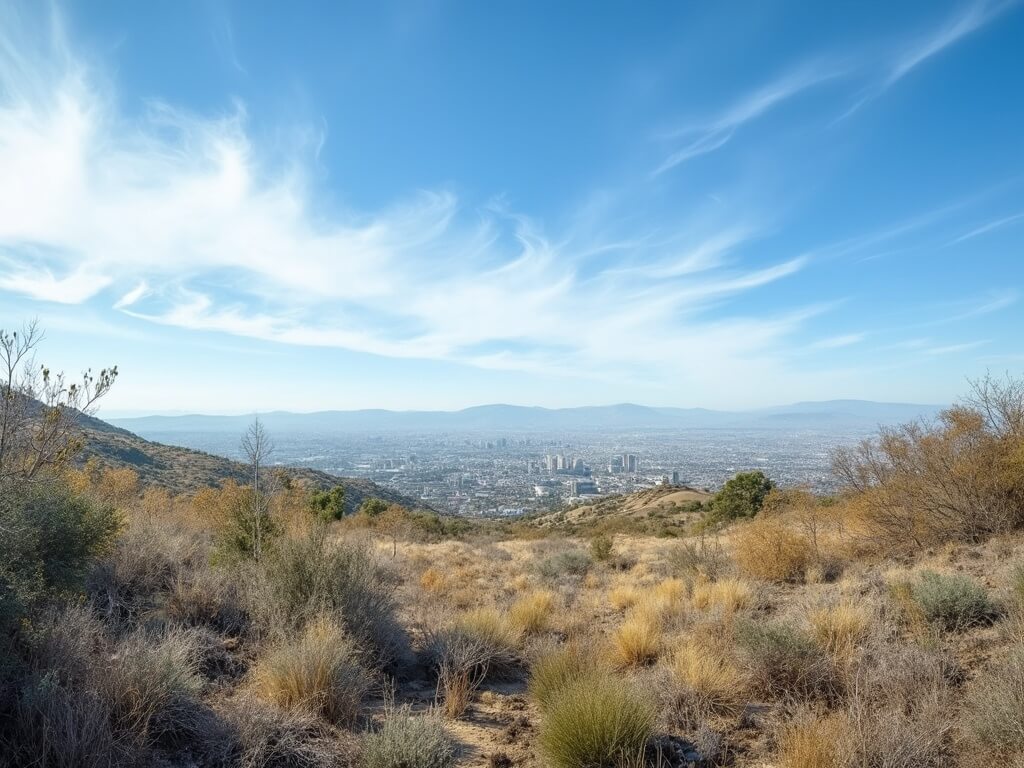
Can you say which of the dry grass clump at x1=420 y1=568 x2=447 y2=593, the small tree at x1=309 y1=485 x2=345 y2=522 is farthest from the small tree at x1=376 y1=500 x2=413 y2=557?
the dry grass clump at x1=420 y1=568 x2=447 y2=593

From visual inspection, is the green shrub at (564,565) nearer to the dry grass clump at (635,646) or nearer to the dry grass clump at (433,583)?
the dry grass clump at (433,583)

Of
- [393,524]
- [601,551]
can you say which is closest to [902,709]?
[601,551]

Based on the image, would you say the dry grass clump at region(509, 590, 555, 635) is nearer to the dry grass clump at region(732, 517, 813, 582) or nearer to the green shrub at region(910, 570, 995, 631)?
the green shrub at region(910, 570, 995, 631)

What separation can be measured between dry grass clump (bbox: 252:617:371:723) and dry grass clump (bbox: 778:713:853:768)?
3476 millimetres

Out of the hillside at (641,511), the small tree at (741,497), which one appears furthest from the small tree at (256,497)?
the hillside at (641,511)

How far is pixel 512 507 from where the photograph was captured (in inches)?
2603

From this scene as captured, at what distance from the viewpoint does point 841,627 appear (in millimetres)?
6082

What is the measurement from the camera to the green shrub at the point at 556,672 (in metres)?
5.03

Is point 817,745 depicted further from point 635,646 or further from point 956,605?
point 956,605

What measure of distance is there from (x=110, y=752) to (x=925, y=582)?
29.2 feet

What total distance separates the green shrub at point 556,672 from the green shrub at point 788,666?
5.46 ft

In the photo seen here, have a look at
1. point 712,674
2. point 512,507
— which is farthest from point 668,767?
point 512,507

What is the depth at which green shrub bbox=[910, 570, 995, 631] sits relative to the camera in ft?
20.8

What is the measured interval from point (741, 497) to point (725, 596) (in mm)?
19388
